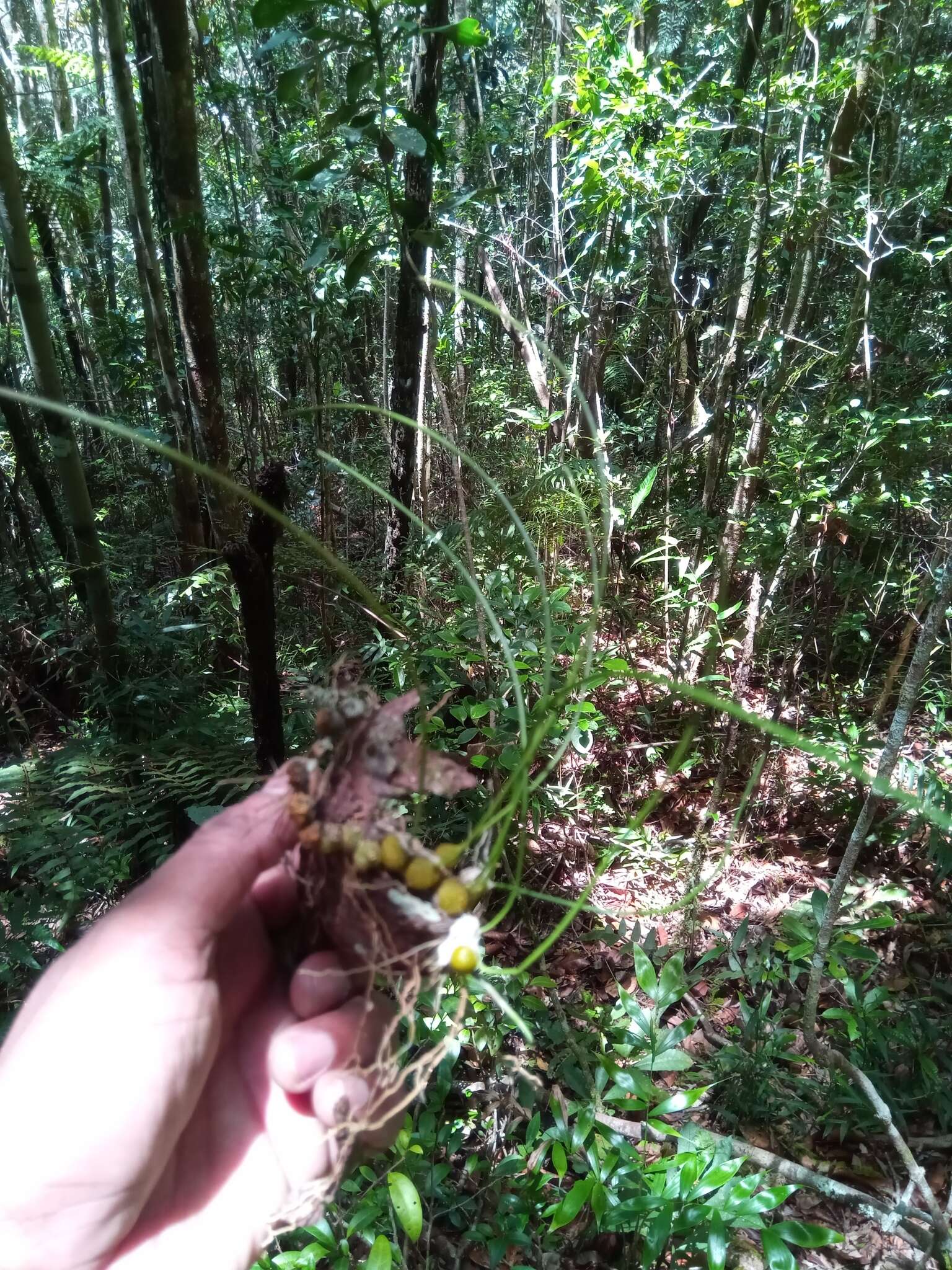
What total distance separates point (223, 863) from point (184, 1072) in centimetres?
24

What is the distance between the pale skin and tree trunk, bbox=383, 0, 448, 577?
1439 millimetres

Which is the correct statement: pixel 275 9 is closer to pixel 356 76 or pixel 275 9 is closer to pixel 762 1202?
pixel 356 76

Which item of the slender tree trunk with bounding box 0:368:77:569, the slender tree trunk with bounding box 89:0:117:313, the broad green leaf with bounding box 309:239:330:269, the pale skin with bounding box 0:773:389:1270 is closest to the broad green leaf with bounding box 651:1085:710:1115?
the pale skin with bounding box 0:773:389:1270

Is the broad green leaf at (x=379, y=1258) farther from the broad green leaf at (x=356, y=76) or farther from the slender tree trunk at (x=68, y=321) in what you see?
the slender tree trunk at (x=68, y=321)

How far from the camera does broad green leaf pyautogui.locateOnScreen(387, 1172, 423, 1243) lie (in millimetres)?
1175

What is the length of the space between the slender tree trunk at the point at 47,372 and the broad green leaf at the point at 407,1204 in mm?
2010

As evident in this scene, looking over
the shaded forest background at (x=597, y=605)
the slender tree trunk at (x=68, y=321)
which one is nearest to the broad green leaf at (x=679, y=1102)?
the shaded forest background at (x=597, y=605)

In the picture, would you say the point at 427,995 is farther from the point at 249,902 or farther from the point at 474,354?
the point at 474,354

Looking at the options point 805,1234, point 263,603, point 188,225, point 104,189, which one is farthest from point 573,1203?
point 104,189

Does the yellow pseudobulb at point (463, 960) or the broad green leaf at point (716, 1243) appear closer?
the yellow pseudobulb at point (463, 960)

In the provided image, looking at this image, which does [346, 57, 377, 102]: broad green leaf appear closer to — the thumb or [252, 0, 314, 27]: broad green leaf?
[252, 0, 314, 27]: broad green leaf

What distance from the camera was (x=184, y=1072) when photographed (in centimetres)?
81

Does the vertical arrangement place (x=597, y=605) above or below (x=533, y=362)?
above

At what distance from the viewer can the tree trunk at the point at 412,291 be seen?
2035 millimetres
